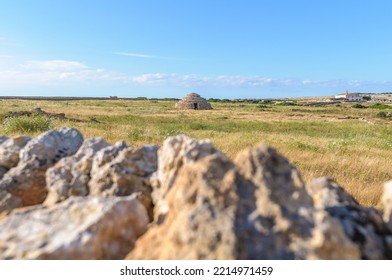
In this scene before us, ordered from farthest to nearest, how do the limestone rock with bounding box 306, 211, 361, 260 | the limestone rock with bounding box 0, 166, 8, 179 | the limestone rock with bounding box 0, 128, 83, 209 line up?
the limestone rock with bounding box 0, 166, 8, 179 → the limestone rock with bounding box 0, 128, 83, 209 → the limestone rock with bounding box 306, 211, 361, 260

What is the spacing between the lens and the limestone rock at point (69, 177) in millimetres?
3939

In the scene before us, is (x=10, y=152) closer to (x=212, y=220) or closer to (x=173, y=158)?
(x=173, y=158)

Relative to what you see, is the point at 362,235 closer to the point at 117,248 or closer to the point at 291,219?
the point at 291,219

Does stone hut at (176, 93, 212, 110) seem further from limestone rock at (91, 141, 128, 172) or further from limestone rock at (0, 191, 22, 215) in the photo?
limestone rock at (0, 191, 22, 215)

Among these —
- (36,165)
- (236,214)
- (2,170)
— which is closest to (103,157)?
(36,165)

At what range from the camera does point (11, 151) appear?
4.84m

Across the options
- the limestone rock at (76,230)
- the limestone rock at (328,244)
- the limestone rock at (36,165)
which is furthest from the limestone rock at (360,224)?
the limestone rock at (36,165)

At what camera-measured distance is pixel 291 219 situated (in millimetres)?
2521

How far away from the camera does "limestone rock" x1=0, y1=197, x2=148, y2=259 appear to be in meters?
2.61

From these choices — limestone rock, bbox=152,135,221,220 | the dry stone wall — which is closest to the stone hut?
limestone rock, bbox=152,135,221,220

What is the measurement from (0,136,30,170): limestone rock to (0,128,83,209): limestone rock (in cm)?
18

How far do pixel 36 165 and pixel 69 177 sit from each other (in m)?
0.65

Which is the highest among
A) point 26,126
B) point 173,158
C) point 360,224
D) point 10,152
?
point 173,158
